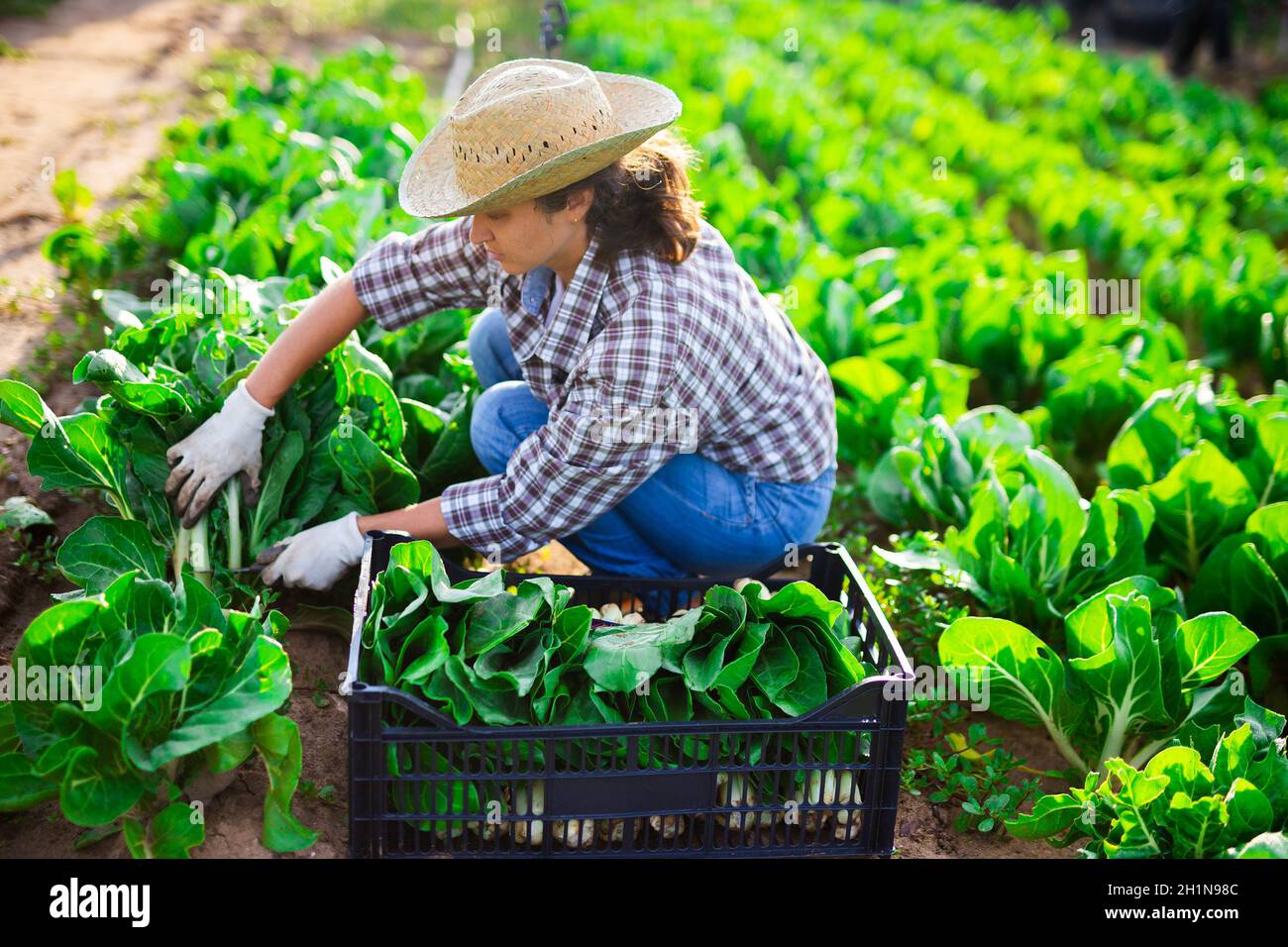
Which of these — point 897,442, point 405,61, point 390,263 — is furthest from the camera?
point 405,61

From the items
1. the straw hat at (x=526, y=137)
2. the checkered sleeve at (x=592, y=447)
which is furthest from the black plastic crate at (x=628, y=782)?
the straw hat at (x=526, y=137)

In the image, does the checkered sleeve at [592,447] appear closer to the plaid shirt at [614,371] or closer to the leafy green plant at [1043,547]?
the plaid shirt at [614,371]

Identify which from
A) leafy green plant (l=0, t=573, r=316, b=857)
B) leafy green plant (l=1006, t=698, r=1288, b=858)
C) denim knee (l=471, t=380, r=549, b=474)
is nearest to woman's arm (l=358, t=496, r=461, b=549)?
denim knee (l=471, t=380, r=549, b=474)

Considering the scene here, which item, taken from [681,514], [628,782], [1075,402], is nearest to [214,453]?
[681,514]

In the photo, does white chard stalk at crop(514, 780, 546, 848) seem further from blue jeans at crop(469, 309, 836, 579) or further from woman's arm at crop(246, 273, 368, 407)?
woman's arm at crop(246, 273, 368, 407)

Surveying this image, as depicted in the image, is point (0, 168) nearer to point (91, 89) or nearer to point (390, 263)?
point (91, 89)

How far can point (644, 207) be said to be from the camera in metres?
2.68

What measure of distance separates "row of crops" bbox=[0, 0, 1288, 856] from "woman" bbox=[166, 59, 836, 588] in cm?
19

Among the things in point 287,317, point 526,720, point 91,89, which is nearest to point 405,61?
point 91,89

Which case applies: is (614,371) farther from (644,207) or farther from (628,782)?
(628,782)

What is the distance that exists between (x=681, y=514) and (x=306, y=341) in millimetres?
1027

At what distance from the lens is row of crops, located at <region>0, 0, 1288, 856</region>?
7.22 feet

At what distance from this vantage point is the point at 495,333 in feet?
10.9
